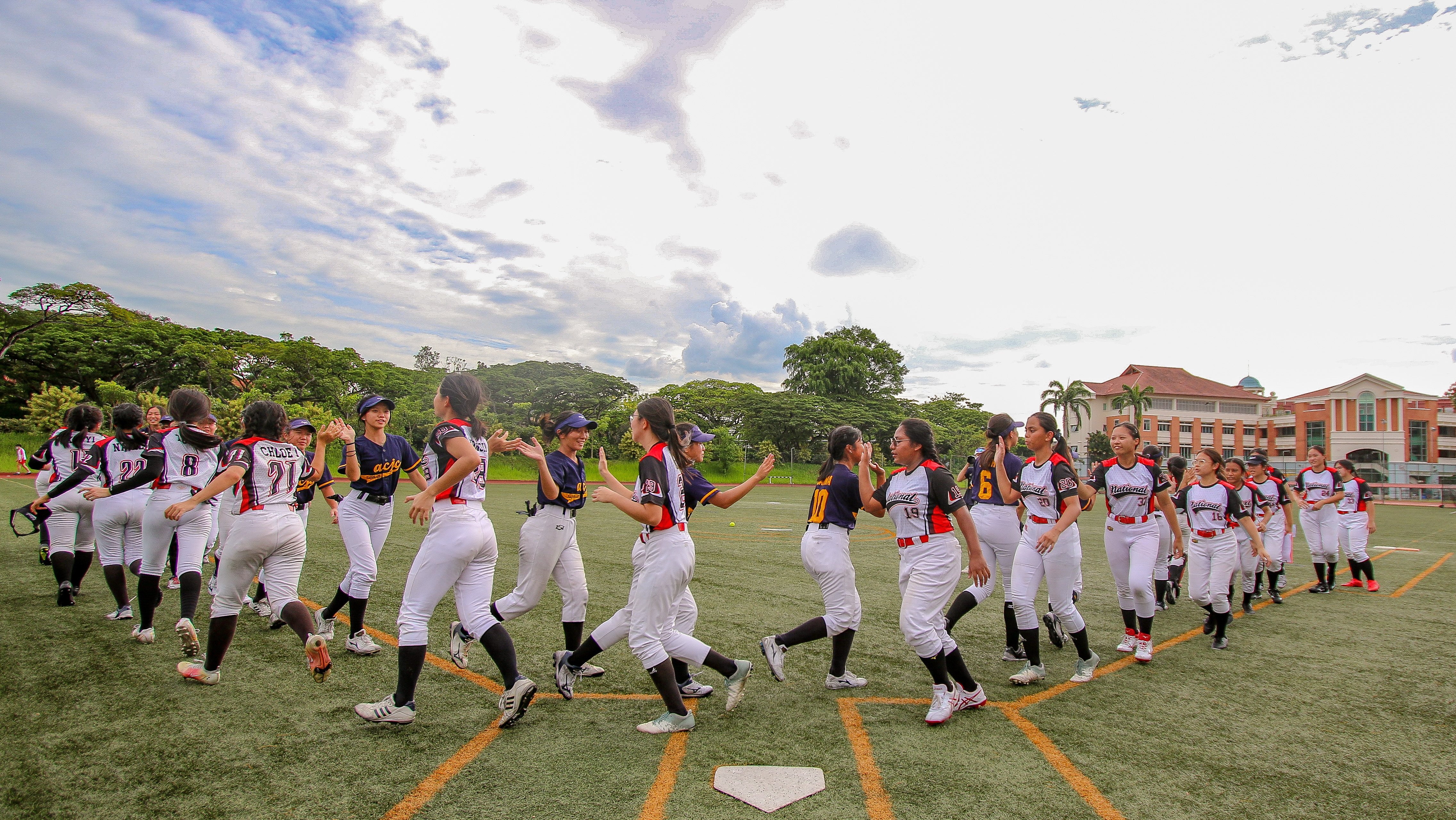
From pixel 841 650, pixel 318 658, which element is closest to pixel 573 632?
pixel 318 658

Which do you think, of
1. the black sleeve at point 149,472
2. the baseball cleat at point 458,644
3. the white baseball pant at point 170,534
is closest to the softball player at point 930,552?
the baseball cleat at point 458,644

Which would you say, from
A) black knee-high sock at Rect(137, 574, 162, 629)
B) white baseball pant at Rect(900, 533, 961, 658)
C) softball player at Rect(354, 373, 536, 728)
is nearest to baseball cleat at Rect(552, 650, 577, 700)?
softball player at Rect(354, 373, 536, 728)

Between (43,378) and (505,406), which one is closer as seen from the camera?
(43,378)

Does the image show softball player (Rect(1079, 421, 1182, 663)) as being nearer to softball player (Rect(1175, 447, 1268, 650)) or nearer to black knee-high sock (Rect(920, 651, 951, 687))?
softball player (Rect(1175, 447, 1268, 650))

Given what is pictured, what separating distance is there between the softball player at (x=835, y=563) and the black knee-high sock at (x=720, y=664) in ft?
1.83

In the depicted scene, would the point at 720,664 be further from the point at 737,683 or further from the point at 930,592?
the point at 930,592

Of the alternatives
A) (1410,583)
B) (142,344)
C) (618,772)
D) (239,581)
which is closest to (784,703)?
(618,772)

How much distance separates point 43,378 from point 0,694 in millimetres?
50471

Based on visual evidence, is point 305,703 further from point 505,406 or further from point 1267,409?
point 1267,409

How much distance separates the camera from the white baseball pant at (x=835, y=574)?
4.72 meters

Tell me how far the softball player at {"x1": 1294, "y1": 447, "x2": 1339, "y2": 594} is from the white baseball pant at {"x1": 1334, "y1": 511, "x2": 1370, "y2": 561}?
0.15 m

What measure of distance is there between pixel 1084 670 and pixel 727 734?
9.80 feet

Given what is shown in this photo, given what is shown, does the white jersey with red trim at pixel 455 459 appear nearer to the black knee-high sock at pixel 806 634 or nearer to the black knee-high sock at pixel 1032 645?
the black knee-high sock at pixel 806 634

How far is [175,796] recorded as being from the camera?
10.4ft
